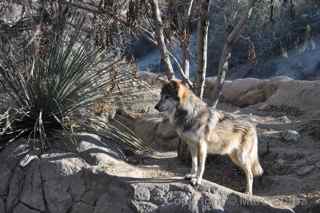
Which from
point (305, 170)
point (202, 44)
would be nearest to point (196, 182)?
point (305, 170)

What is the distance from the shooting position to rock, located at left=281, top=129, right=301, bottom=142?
9320mm

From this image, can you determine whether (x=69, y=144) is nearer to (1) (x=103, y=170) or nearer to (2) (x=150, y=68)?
(1) (x=103, y=170)

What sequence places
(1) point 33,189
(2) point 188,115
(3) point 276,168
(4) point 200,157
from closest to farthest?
1. (4) point 200,157
2. (2) point 188,115
3. (1) point 33,189
4. (3) point 276,168

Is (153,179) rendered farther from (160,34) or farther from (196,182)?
(160,34)

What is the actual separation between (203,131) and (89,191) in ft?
5.44

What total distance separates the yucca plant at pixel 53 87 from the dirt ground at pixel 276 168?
737 mm

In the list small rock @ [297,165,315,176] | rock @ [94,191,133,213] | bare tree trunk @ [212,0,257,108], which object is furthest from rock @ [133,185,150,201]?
small rock @ [297,165,315,176]

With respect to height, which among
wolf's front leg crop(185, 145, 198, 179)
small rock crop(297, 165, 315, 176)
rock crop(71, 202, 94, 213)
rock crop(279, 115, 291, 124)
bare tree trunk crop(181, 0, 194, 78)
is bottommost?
rock crop(71, 202, 94, 213)

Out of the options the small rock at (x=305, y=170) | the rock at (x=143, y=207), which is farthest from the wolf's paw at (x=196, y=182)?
the small rock at (x=305, y=170)

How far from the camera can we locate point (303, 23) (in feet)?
71.5

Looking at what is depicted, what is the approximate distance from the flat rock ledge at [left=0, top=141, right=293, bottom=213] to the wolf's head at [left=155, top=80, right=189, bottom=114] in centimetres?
93

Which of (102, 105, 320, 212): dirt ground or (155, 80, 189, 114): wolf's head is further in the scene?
(102, 105, 320, 212): dirt ground

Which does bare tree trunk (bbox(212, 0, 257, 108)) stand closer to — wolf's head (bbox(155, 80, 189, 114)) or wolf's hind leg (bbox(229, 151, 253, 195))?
wolf's hind leg (bbox(229, 151, 253, 195))

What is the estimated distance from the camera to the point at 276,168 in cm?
835
